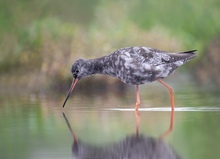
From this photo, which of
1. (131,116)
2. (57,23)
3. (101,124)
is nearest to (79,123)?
(101,124)

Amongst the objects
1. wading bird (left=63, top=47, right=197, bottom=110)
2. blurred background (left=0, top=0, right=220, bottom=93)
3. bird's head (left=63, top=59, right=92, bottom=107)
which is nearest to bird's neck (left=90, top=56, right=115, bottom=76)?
wading bird (left=63, top=47, right=197, bottom=110)

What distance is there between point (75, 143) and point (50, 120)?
2.93 metres

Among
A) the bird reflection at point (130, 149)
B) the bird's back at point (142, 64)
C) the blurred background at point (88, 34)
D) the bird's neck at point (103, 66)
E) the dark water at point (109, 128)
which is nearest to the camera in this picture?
the bird reflection at point (130, 149)

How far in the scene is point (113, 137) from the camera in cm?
1136

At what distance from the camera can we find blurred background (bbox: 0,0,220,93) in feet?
75.5

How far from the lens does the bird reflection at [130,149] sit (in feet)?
31.6

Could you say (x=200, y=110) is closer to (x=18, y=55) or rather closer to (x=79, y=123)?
(x=79, y=123)

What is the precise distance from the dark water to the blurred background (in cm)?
467

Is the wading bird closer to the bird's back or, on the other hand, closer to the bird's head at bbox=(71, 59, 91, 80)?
the bird's back

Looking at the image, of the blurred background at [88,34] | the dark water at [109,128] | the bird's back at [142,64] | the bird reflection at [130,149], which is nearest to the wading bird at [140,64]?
the bird's back at [142,64]

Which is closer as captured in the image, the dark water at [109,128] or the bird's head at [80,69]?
the dark water at [109,128]

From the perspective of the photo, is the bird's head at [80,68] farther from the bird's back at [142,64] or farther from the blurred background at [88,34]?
the blurred background at [88,34]

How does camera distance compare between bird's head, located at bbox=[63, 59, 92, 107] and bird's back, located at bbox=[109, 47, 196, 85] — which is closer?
bird's back, located at bbox=[109, 47, 196, 85]

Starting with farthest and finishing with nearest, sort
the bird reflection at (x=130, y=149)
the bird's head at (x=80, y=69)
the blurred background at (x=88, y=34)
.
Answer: the blurred background at (x=88, y=34) < the bird's head at (x=80, y=69) < the bird reflection at (x=130, y=149)
